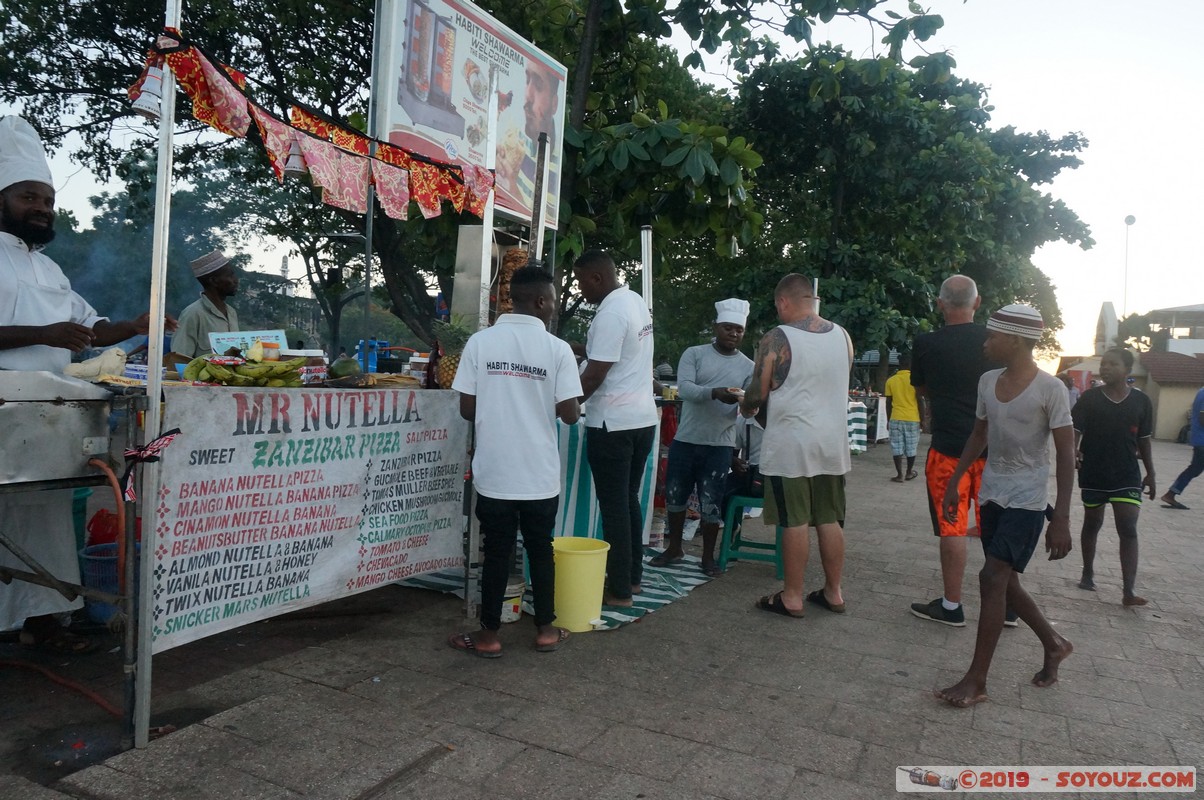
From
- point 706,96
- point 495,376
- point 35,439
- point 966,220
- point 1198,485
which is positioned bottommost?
point 1198,485

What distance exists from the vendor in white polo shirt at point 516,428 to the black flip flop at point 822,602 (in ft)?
6.45

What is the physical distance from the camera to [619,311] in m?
4.67

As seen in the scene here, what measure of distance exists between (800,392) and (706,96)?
1496 centimetres

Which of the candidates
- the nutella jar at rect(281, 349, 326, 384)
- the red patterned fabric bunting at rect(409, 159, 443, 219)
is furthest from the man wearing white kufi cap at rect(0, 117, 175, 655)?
the red patterned fabric bunting at rect(409, 159, 443, 219)

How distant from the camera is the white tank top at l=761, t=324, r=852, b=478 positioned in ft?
16.2

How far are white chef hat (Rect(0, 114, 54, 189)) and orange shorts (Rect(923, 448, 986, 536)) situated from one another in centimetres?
479

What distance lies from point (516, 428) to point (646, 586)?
6.68 ft

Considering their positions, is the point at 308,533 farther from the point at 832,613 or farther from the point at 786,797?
the point at 832,613

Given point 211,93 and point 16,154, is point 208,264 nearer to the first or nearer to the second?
point 16,154

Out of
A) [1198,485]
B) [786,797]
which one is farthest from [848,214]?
[786,797]

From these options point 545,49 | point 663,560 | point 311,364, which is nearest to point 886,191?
point 545,49

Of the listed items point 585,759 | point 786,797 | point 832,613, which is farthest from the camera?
point 832,613

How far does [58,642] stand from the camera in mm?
3965

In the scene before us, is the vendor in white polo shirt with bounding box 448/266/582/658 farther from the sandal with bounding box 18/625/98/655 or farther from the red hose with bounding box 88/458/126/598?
the sandal with bounding box 18/625/98/655
